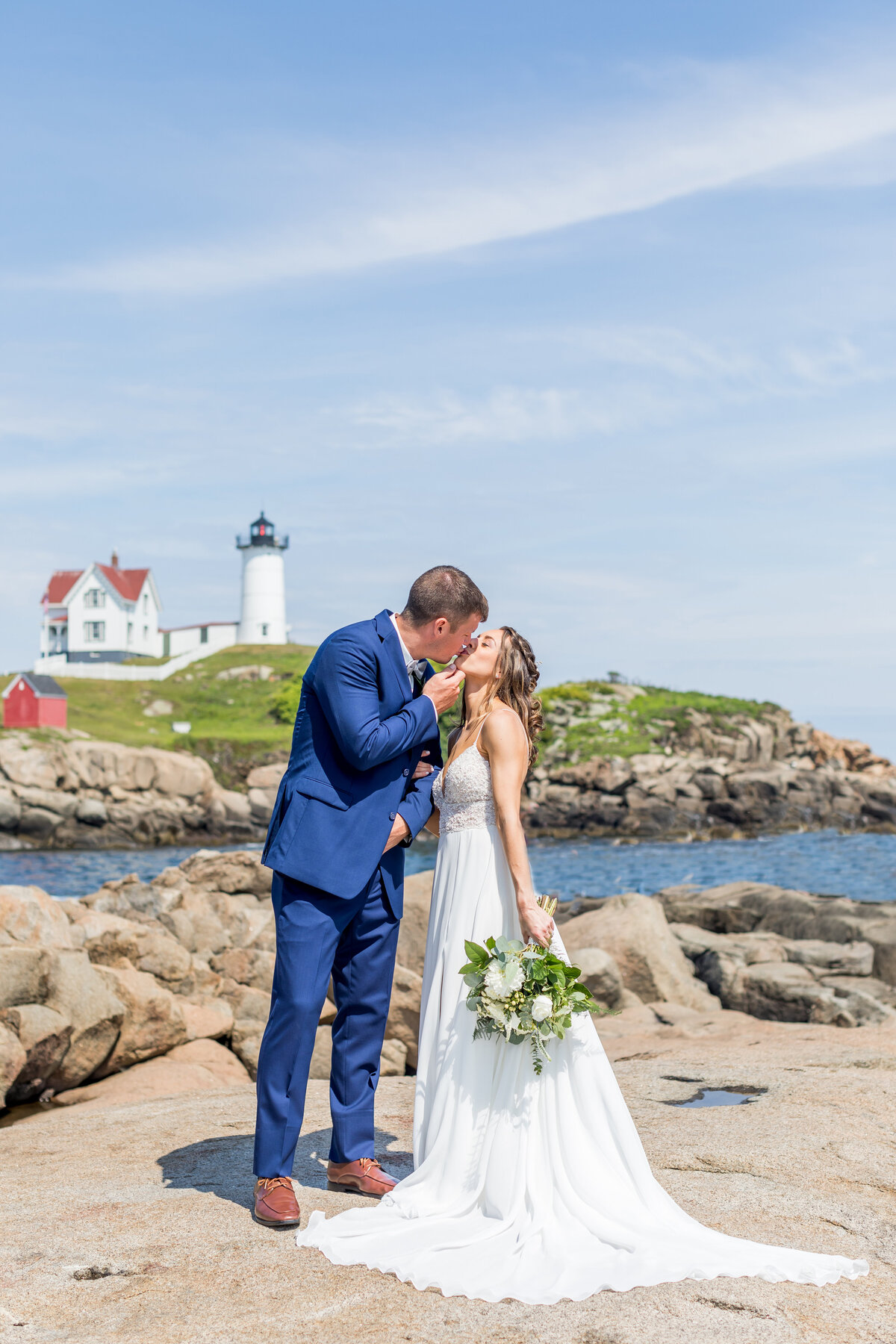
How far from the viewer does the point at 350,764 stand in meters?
5.13

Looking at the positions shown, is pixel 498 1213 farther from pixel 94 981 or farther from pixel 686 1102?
pixel 94 981

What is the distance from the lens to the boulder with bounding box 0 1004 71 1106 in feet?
29.2

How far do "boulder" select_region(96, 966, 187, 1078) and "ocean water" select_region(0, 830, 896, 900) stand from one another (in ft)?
66.6

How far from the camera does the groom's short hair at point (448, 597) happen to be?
16.8 feet

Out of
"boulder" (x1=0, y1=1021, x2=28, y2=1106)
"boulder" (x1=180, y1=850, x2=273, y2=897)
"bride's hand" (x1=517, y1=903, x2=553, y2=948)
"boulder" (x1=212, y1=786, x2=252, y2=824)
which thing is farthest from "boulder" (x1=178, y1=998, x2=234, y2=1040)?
"boulder" (x1=212, y1=786, x2=252, y2=824)

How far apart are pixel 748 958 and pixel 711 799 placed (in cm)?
3994

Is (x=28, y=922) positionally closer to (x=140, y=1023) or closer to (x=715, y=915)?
(x=140, y=1023)

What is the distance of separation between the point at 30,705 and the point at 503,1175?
60474mm

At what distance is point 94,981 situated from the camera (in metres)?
9.56

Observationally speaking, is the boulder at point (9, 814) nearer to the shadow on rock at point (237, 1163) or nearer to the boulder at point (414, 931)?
the boulder at point (414, 931)

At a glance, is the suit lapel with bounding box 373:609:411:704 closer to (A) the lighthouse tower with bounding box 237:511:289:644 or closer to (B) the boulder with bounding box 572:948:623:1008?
(B) the boulder with bounding box 572:948:623:1008

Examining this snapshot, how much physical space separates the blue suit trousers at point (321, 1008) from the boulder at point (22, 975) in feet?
15.3

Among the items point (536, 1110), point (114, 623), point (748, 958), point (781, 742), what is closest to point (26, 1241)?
point (536, 1110)

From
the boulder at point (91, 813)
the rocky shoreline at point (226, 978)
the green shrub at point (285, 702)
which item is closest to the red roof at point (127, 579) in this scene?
the green shrub at point (285, 702)
